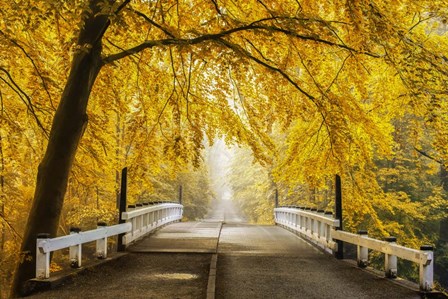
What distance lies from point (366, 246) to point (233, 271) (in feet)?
8.91

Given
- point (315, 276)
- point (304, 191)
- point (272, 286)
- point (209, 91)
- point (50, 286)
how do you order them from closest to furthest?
point (50, 286)
point (272, 286)
point (315, 276)
point (209, 91)
point (304, 191)

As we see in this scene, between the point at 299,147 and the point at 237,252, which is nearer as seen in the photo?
the point at 299,147

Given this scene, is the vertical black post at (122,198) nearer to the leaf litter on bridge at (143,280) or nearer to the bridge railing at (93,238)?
the bridge railing at (93,238)

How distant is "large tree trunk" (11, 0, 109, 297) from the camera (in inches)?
386

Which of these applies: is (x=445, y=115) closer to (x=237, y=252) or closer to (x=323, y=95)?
(x=323, y=95)

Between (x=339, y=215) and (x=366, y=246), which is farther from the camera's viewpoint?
(x=339, y=215)

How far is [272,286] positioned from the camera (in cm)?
865

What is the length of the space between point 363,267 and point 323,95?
382 centimetres

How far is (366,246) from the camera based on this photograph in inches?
395

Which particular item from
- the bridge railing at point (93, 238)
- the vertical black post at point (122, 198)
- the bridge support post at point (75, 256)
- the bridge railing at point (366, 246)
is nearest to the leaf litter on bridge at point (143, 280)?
the bridge support post at point (75, 256)

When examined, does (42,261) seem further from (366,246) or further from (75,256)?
(366,246)

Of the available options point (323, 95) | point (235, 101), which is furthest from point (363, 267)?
point (235, 101)

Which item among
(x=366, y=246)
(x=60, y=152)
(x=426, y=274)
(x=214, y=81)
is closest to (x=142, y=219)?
(x=214, y=81)

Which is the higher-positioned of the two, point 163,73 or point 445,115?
point 163,73
